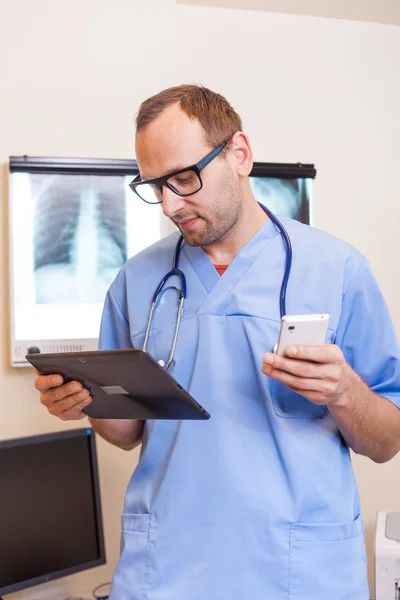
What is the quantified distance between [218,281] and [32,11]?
1229mm

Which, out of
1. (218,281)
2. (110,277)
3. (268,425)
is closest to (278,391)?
(268,425)

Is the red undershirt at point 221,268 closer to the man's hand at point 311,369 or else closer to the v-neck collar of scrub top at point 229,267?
the v-neck collar of scrub top at point 229,267

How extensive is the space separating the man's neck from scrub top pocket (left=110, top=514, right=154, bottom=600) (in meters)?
0.43

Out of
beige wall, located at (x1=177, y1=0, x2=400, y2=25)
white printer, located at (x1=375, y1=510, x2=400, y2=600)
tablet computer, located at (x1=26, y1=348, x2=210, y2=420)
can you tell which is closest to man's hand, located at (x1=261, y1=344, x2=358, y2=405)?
tablet computer, located at (x1=26, y1=348, x2=210, y2=420)

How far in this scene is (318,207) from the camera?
2.29 m

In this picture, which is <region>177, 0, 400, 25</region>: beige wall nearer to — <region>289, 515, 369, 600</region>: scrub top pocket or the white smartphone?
the white smartphone

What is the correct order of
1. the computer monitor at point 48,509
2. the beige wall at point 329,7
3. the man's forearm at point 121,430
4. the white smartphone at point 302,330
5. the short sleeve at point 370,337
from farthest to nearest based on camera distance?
1. the beige wall at point 329,7
2. the computer monitor at point 48,509
3. the man's forearm at point 121,430
4. the short sleeve at point 370,337
5. the white smartphone at point 302,330

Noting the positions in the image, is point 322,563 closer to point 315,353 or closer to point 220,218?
point 315,353

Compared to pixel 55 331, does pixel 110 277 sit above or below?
above

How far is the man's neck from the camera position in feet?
4.12

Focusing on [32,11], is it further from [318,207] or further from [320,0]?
[318,207]

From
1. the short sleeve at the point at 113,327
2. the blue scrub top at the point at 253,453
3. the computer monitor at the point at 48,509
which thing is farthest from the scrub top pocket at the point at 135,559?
the computer monitor at the point at 48,509

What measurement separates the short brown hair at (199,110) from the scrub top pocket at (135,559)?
0.59 meters

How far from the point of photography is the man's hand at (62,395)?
3.74 ft
